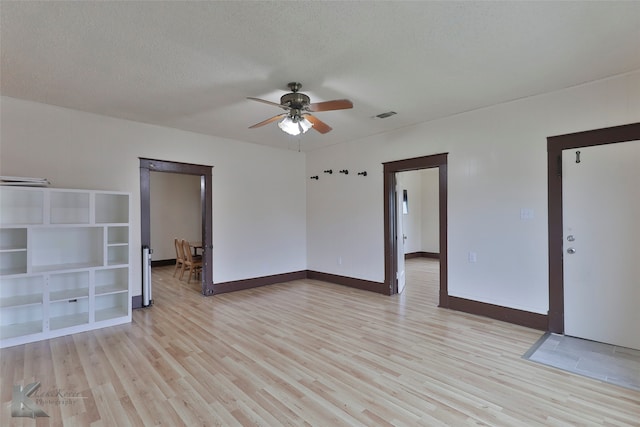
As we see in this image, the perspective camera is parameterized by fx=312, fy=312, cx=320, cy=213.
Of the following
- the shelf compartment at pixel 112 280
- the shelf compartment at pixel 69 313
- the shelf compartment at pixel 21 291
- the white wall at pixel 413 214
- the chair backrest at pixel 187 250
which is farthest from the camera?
the white wall at pixel 413 214

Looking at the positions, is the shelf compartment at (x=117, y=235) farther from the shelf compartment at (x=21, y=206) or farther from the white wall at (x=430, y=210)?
the white wall at (x=430, y=210)

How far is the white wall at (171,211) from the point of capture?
831 centimetres

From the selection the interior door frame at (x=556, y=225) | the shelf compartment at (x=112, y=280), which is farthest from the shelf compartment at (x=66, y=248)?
the interior door frame at (x=556, y=225)

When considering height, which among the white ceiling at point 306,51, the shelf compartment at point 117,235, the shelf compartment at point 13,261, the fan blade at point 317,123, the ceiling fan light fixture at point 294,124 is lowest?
the shelf compartment at point 13,261

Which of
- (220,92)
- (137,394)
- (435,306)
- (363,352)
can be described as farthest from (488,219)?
(137,394)

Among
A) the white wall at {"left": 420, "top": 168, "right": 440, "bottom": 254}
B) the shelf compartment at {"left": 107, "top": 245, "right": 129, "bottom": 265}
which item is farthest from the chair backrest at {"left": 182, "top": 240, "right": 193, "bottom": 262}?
the white wall at {"left": 420, "top": 168, "right": 440, "bottom": 254}

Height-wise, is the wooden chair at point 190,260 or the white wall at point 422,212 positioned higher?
the white wall at point 422,212

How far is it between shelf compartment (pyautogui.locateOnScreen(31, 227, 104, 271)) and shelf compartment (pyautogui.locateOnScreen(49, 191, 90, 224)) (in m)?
0.11

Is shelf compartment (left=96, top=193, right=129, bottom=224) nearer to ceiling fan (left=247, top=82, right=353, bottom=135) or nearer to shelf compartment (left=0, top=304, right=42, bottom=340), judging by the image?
shelf compartment (left=0, top=304, right=42, bottom=340)

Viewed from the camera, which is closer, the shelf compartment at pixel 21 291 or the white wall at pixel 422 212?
the shelf compartment at pixel 21 291

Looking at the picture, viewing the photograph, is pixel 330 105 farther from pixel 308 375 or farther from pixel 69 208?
pixel 69 208

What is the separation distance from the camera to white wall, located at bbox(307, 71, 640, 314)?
3.29 metres

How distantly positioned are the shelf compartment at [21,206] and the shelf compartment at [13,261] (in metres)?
0.37

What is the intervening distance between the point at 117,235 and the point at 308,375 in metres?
3.27
